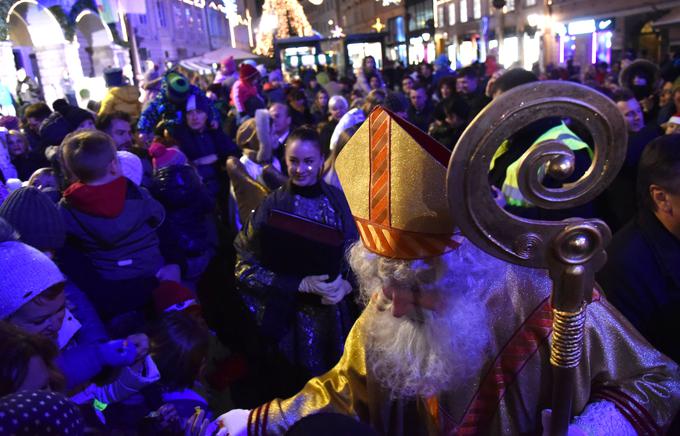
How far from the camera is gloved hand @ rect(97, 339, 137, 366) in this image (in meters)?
2.04

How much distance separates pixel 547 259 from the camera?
3.32 ft

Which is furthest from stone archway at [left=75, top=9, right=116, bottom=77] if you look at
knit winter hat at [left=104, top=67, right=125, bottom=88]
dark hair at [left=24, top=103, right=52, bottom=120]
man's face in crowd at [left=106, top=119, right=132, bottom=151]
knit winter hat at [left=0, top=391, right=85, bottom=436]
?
knit winter hat at [left=0, top=391, right=85, bottom=436]

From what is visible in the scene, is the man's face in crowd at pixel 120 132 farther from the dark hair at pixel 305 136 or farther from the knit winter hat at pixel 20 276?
the knit winter hat at pixel 20 276

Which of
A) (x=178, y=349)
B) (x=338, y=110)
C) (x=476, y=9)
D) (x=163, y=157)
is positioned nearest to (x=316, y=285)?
(x=178, y=349)

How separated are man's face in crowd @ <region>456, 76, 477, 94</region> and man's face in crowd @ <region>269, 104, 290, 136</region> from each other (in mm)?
3231

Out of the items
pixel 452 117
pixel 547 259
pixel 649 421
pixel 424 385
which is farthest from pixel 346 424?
pixel 452 117

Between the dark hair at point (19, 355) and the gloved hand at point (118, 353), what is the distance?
0.64 metres

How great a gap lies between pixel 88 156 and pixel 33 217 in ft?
1.58

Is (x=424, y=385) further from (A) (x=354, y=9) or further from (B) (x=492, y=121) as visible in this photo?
(A) (x=354, y=9)

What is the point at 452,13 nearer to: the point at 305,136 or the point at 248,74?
the point at 248,74

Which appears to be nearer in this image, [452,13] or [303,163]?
[303,163]

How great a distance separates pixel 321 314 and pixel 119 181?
52.0 inches

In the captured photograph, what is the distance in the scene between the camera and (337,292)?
2857 mm

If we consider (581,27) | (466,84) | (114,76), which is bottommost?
(466,84)
